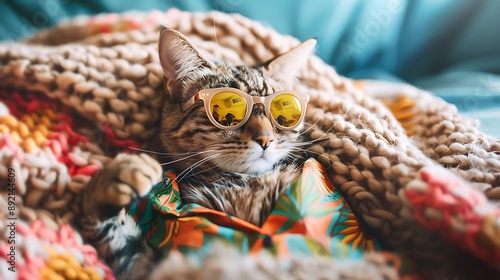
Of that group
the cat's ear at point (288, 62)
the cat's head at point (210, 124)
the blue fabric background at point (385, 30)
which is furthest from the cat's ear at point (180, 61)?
the blue fabric background at point (385, 30)

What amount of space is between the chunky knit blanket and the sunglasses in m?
0.09

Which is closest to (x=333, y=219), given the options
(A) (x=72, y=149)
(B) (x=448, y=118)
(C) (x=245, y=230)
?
(C) (x=245, y=230)

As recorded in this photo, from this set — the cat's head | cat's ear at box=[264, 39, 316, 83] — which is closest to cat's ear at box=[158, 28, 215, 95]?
the cat's head

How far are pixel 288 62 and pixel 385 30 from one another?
59 centimetres

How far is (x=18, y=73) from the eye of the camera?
2.45ft

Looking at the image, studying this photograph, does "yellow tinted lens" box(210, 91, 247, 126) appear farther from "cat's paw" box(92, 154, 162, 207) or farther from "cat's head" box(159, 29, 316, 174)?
"cat's paw" box(92, 154, 162, 207)

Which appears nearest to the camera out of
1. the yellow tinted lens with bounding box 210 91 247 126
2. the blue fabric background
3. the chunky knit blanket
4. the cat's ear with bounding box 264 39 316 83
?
the chunky knit blanket

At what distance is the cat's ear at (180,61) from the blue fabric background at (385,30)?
462 mm

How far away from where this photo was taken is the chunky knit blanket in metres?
0.53

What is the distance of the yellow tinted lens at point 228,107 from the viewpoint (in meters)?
0.66

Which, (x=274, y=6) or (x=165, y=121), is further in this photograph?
(x=274, y=6)

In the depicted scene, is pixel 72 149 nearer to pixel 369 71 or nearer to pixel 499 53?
pixel 369 71

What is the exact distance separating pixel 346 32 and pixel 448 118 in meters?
0.55

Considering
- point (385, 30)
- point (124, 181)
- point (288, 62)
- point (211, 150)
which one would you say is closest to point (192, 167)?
point (211, 150)
